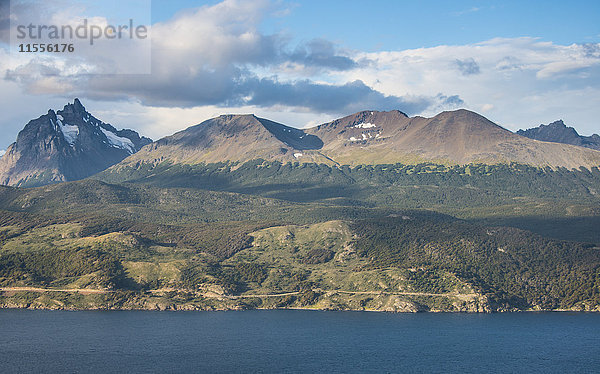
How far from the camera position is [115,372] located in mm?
198375

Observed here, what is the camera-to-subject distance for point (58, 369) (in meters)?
199

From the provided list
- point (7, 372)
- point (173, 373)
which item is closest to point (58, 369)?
point (7, 372)

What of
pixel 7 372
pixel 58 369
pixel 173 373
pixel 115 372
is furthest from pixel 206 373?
pixel 7 372

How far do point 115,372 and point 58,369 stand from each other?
1632 cm

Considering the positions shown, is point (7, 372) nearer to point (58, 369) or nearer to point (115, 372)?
point (58, 369)

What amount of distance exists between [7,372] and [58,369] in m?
13.4

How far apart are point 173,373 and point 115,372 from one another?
1608 centimetres

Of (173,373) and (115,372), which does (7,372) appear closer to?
(115,372)

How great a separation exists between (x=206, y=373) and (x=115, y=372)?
83.0ft

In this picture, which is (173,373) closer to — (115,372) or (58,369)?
(115,372)

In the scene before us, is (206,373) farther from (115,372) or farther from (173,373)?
(115,372)

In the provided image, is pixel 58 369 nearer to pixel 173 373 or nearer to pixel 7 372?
pixel 7 372

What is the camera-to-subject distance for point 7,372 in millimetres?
195875

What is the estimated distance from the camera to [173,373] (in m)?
199
